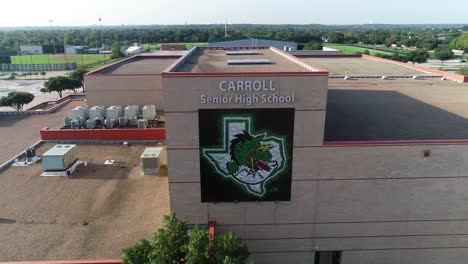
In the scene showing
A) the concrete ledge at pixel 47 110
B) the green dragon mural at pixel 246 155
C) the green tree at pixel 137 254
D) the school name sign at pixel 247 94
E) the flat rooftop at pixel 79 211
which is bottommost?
the flat rooftop at pixel 79 211

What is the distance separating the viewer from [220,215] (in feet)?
53.5

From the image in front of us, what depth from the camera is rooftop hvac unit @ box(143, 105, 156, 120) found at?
32850mm

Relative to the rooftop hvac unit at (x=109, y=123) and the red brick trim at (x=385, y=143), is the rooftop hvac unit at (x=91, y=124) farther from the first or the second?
the red brick trim at (x=385, y=143)

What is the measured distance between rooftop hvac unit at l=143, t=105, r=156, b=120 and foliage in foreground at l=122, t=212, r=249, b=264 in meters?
21.3

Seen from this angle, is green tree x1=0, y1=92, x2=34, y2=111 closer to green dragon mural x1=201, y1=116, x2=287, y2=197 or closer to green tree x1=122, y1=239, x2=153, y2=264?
green dragon mural x1=201, y1=116, x2=287, y2=197

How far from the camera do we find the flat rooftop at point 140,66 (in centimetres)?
3769

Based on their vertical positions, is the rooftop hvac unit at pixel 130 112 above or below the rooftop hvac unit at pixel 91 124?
above

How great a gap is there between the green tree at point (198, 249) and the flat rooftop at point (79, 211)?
488cm

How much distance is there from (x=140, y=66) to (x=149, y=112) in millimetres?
10602

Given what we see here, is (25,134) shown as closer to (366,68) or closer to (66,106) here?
(66,106)

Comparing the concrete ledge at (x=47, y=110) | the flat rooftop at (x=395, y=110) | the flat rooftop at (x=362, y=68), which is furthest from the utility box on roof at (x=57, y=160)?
the flat rooftop at (x=362, y=68)

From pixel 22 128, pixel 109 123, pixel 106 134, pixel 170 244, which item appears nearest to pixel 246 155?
pixel 170 244

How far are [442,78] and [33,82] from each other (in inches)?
3003

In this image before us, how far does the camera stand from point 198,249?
11852 mm
